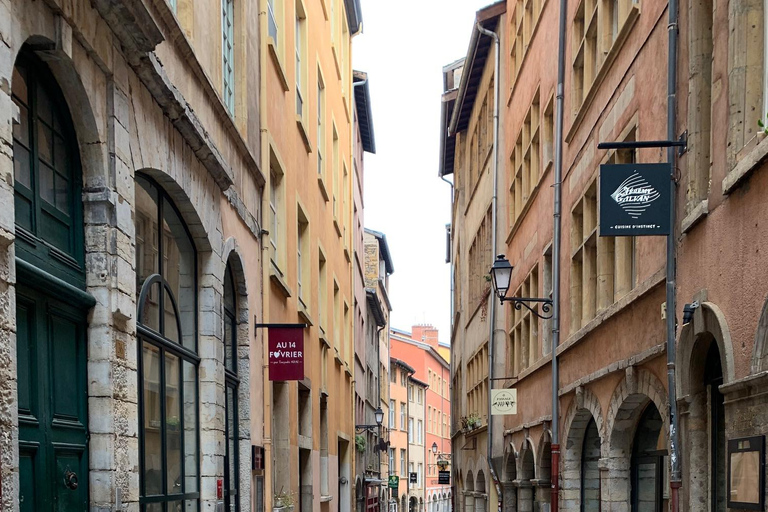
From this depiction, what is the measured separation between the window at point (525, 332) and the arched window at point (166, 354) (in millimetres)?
7587

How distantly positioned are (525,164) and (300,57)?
447cm

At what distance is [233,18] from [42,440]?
7.49 m

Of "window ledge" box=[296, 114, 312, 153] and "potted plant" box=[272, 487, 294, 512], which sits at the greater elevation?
"window ledge" box=[296, 114, 312, 153]

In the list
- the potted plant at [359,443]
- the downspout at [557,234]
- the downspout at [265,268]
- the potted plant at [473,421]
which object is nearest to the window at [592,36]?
the downspout at [557,234]

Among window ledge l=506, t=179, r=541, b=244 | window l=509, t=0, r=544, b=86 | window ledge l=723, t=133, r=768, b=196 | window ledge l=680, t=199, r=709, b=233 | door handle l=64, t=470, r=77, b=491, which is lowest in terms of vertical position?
door handle l=64, t=470, r=77, b=491

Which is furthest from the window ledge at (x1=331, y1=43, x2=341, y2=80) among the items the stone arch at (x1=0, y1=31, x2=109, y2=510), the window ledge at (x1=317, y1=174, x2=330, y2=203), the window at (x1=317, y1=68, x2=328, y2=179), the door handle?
the door handle

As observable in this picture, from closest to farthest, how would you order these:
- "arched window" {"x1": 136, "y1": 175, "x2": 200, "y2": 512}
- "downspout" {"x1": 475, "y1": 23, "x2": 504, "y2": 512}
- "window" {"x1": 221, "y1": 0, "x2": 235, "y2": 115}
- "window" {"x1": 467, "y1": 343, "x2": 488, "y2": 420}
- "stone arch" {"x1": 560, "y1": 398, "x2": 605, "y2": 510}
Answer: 1. "arched window" {"x1": 136, "y1": 175, "x2": 200, "y2": 512}
2. "window" {"x1": 221, "y1": 0, "x2": 235, "y2": 115}
3. "stone arch" {"x1": 560, "y1": 398, "x2": 605, "y2": 510}
4. "downspout" {"x1": 475, "y1": 23, "x2": 504, "y2": 512}
5. "window" {"x1": 467, "y1": 343, "x2": 488, "y2": 420}

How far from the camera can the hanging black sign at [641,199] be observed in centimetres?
859

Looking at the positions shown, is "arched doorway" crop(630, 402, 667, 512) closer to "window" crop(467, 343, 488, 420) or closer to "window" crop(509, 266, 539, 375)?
"window" crop(509, 266, 539, 375)

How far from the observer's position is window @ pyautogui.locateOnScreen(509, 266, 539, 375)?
18266 millimetres

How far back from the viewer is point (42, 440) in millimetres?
6238

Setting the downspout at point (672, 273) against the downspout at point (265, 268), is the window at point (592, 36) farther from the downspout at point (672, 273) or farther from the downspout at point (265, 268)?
the downspout at point (265, 268)

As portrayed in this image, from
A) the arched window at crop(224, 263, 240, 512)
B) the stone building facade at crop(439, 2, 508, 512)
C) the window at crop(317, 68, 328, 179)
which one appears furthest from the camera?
the stone building facade at crop(439, 2, 508, 512)

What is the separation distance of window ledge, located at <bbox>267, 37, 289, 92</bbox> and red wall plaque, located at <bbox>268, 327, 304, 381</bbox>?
149 inches
